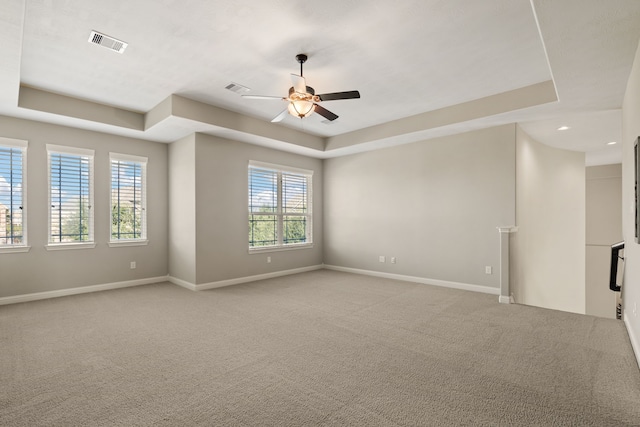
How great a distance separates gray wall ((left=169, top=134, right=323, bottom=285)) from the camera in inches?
215

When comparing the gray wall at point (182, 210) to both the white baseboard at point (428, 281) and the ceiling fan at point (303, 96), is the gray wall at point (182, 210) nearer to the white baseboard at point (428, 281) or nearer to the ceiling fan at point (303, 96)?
the ceiling fan at point (303, 96)

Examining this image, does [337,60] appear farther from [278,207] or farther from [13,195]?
[13,195]

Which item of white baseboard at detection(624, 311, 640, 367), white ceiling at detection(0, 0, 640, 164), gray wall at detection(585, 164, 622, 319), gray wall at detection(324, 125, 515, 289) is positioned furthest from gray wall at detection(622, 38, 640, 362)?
gray wall at detection(585, 164, 622, 319)

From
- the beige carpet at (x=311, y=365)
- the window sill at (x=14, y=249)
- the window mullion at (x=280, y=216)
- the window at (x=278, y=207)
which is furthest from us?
the window mullion at (x=280, y=216)

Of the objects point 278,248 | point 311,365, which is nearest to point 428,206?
point 278,248

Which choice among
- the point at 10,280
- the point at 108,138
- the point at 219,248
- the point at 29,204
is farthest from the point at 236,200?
the point at 10,280

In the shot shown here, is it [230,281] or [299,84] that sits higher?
[299,84]

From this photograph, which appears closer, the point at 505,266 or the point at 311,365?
the point at 311,365

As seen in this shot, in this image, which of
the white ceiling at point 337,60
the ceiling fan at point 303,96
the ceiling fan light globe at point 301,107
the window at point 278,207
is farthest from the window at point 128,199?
the ceiling fan light globe at point 301,107

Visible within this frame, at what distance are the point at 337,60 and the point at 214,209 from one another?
11.1 ft

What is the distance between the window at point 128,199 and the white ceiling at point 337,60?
0.62 meters

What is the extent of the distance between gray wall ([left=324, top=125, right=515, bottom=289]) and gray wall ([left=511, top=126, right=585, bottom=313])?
44 centimetres

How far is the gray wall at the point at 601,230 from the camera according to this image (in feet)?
27.1

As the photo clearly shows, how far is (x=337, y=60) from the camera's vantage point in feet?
11.6
